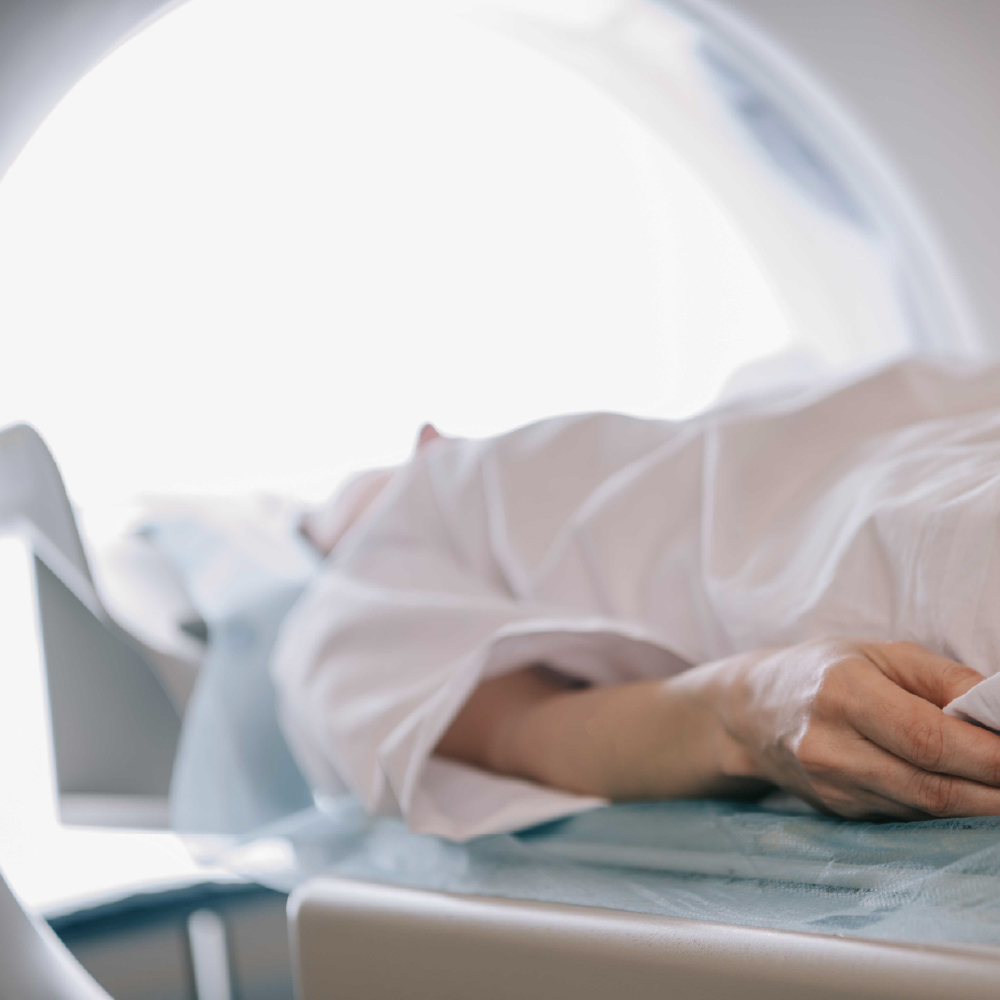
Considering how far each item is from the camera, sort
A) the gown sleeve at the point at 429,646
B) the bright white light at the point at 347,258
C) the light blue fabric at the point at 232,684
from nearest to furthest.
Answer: the gown sleeve at the point at 429,646 → the light blue fabric at the point at 232,684 → the bright white light at the point at 347,258

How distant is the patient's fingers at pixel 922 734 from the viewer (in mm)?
318

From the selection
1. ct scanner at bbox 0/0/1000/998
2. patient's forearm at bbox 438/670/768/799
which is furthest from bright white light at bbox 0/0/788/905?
patient's forearm at bbox 438/670/768/799

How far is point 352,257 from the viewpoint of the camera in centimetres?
139

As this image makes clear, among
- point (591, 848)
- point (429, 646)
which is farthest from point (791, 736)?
point (429, 646)

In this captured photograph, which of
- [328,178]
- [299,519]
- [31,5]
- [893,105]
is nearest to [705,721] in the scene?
[31,5]

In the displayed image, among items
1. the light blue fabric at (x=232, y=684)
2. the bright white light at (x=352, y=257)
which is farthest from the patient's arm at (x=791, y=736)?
the bright white light at (x=352, y=257)

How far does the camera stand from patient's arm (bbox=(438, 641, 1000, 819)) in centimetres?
33

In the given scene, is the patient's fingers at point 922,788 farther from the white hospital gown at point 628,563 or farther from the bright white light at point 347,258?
the bright white light at point 347,258

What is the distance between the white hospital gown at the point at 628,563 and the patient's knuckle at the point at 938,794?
53 mm

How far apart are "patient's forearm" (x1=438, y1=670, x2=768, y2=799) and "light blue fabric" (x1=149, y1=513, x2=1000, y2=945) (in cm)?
2

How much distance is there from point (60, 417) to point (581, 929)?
0.78 meters

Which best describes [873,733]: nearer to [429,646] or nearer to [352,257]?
[429,646]

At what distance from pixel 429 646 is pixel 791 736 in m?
0.32

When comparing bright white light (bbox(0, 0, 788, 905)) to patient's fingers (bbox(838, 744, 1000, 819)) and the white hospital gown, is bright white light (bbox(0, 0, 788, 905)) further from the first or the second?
patient's fingers (bbox(838, 744, 1000, 819))
